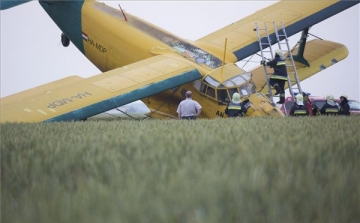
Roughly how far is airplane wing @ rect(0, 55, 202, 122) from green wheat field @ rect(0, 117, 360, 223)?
491 inches

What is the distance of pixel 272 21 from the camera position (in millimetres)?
26062

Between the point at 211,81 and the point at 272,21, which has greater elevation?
the point at 272,21

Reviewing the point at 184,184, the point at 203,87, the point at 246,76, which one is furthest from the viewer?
the point at 203,87

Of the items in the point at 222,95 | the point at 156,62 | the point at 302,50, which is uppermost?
the point at 302,50

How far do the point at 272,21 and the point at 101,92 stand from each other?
11502 millimetres

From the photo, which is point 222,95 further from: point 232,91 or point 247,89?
point 247,89

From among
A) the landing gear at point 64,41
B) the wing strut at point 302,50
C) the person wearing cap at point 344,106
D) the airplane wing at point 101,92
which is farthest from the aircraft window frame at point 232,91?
the landing gear at point 64,41

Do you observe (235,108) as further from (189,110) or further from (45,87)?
(45,87)

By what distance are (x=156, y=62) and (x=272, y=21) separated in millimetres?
8153

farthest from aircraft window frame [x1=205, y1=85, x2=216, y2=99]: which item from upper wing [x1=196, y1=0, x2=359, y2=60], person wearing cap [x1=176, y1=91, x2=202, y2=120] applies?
upper wing [x1=196, y1=0, x2=359, y2=60]

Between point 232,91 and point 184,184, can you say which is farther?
point 232,91

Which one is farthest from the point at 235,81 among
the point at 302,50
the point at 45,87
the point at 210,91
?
the point at 302,50

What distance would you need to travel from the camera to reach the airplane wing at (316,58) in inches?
1039

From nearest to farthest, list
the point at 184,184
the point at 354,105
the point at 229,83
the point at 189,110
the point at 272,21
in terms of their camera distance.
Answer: the point at 184,184 → the point at 189,110 → the point at 229,83 → the point at 272,21 → the point at 354,105
